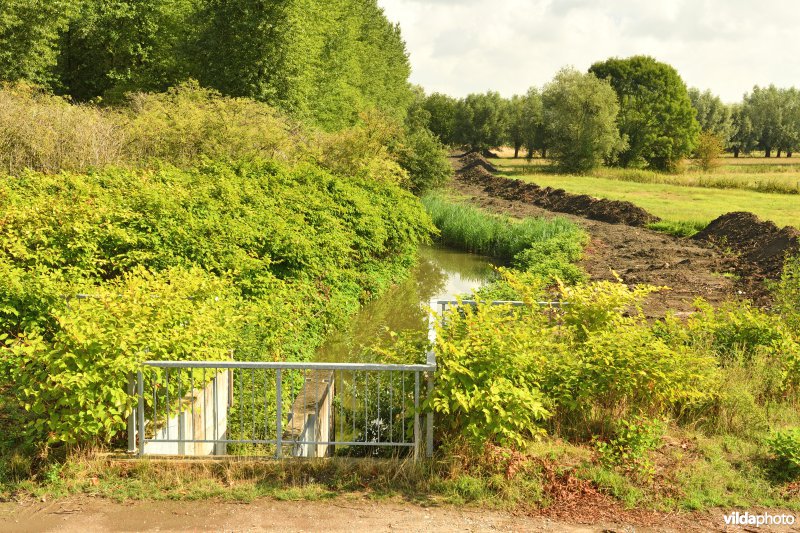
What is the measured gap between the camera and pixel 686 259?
25203 mm

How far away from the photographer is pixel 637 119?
72.6 meters

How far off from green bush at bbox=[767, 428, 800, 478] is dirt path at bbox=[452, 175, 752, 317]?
7968 millimetres

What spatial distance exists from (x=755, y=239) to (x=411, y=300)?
Result: 13583 mm

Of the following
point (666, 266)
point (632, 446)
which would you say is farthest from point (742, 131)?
point (632, 446)

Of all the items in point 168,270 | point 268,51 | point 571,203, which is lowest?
point 168,270

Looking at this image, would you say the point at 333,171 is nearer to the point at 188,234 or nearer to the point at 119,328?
the point at 188,234

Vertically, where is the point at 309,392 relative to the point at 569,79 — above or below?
below

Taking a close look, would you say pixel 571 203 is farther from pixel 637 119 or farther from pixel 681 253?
pixel 637 119

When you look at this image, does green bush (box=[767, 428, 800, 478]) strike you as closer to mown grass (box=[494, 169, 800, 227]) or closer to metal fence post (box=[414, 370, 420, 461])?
metal fence post (box=[414, 370, 420, 461])

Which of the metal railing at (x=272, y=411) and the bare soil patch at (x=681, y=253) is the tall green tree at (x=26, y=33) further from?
the metal railing at (x=272, y=411)

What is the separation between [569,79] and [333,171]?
43.7 metres

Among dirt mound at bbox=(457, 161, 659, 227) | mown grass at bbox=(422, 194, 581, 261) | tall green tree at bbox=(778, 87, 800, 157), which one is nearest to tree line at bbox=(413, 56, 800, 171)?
tall green tree at bbox=(778, 87, 800, 157)

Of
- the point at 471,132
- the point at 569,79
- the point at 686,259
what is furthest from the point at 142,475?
the point at 471,132

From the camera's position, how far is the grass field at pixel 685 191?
37.6 meters
